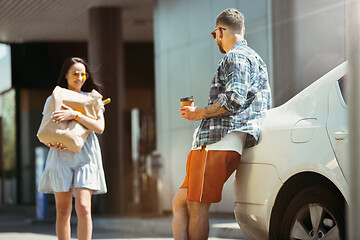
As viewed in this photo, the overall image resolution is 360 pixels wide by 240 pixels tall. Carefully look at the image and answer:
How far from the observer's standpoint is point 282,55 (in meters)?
10.5

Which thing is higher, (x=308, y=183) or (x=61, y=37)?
(x=61, y=37)

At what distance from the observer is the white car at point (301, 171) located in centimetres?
416

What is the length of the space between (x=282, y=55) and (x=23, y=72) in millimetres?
13088

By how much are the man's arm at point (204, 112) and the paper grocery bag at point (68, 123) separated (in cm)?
124

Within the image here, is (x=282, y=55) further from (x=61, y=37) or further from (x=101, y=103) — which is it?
(x=61, y=37)

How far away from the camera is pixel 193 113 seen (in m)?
4.56

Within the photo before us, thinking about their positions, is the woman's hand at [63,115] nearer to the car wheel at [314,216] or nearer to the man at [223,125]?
the man at [223,125]

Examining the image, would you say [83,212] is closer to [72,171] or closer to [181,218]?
[72,171]

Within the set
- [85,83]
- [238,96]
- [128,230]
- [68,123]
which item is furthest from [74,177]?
[128,230]

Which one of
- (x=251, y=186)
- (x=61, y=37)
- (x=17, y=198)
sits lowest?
(x=17, y=198)

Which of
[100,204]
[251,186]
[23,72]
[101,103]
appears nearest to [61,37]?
[23,72]

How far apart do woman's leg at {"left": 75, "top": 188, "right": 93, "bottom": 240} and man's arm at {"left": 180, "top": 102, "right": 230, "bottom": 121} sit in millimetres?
1355

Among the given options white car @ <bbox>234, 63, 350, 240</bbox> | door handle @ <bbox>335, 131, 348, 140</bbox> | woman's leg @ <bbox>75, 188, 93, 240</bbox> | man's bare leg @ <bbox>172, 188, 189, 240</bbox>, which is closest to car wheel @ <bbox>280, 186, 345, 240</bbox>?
white car @ <bbox>234, 63, 350, 240</bbox>

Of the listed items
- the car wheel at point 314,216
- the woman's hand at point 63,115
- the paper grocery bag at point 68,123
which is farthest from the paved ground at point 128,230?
the car wheel at point 314,216
